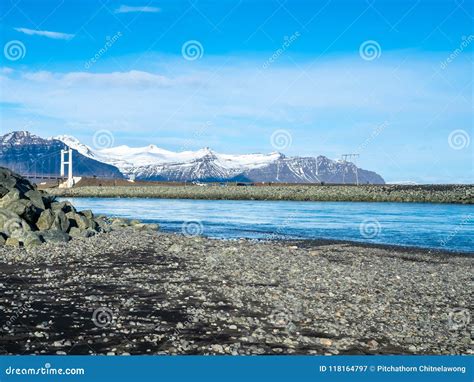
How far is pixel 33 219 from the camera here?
86.0ft

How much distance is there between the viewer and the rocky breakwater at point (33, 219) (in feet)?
76.7

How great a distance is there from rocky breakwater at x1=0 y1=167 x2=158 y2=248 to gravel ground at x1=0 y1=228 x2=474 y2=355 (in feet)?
4.96

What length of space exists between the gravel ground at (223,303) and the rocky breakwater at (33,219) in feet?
4.96

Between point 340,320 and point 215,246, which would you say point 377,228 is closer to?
point 215,246

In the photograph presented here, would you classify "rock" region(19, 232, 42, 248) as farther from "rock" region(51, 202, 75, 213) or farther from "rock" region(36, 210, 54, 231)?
"rock" region(51, 202, 75, 213)

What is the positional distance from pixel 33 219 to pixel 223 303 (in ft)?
50.7

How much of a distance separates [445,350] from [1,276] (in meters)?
12.7

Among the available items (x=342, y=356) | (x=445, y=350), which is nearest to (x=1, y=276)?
(x=342, y=356)

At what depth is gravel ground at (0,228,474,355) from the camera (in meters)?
10.7

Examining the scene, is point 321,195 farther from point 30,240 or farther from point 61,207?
point 30,240

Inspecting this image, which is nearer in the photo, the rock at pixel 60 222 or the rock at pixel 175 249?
the rock at pixel 175 249

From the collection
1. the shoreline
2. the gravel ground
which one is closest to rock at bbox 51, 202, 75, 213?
the gravel ground

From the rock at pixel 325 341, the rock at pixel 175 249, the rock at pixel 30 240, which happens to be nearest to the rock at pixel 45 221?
the rock at pixel 30 240

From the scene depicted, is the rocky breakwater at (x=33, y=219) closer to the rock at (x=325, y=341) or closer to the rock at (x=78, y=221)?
the rock at (x=78, y=221)
